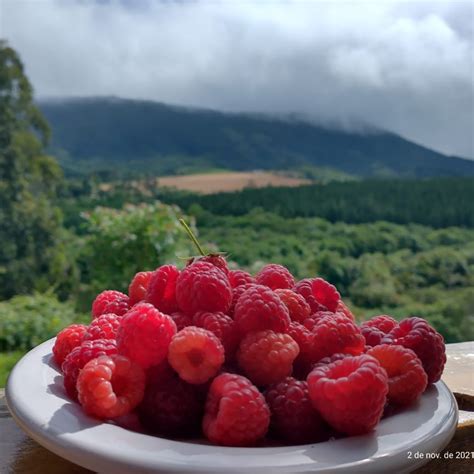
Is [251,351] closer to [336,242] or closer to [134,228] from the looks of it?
[134,228]

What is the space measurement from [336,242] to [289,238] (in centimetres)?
34

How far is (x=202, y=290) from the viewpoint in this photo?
22.9 inches

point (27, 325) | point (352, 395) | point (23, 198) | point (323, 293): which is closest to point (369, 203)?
point (23, 198)

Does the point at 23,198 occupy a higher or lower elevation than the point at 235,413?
lower

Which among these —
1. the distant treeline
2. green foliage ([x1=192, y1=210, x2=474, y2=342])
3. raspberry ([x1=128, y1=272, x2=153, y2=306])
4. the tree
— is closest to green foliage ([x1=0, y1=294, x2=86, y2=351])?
the tree

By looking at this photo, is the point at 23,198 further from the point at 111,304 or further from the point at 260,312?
the point at 260,312

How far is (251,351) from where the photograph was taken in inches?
21.5

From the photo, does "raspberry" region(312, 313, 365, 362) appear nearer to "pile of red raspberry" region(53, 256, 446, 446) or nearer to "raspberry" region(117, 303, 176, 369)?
"pile of red raspberry" region(53, 256, 446, 446)

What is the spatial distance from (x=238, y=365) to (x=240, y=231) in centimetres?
459

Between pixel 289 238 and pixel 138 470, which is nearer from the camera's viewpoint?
pixel 138 470

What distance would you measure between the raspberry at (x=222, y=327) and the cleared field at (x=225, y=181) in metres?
4.62

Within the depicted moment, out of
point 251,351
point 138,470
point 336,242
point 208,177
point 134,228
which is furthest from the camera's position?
point 208,177

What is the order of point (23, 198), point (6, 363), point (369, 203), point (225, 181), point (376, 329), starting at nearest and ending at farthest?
point (376, 329) → point (6, 363) → point (23, 198) → point (225, 181) → point (369, 203)

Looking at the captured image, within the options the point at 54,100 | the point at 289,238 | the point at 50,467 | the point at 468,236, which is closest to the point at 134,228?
the point at 289,238
